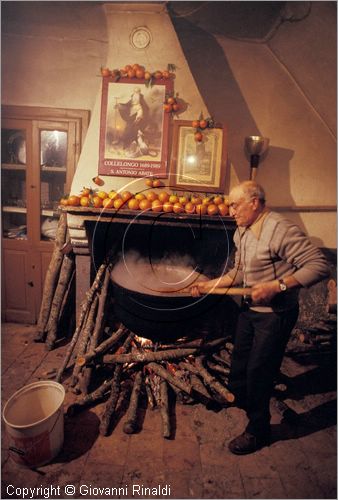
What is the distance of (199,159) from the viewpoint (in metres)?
3.54

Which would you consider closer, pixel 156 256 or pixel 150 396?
pixel 150 396

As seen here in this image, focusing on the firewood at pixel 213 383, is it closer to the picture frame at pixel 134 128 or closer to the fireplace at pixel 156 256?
the fireplace at pixel 156 256

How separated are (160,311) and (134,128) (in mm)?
2255

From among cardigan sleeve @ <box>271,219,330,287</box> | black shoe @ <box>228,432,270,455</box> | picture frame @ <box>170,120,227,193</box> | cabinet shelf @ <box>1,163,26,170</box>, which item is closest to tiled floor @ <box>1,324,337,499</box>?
black shoe @ <box>228,432,270,455</box>

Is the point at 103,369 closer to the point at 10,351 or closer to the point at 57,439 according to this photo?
the point at 57,439

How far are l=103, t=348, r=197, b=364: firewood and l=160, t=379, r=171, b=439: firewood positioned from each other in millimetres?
265

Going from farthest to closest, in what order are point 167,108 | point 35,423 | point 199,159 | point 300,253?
point 199,159
point 167,108
point 300,253
point 35,423

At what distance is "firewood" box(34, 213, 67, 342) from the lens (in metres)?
4.07

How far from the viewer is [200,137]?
348 centimetres

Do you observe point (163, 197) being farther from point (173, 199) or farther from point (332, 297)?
point (332, 297)

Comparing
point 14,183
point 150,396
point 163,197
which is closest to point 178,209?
point 163,197

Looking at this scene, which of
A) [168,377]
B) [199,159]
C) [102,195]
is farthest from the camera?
[199,159]

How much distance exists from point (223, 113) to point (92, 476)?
464 cm

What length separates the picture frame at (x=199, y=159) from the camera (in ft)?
11.5
